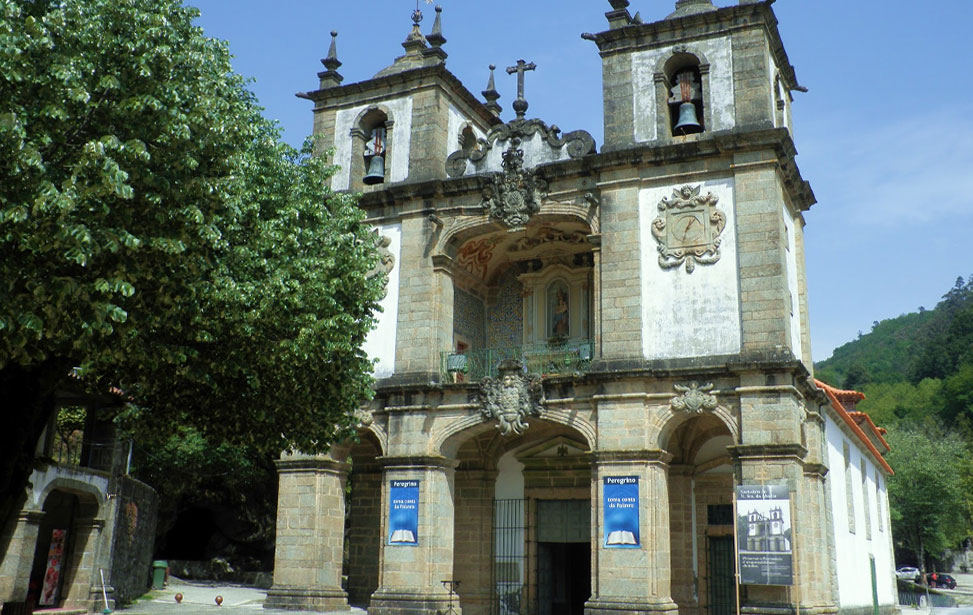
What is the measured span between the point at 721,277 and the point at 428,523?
816 cm

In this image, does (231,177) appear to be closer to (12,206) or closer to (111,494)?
(12,206)

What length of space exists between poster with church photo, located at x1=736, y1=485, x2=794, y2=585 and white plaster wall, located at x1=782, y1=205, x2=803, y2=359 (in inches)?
144

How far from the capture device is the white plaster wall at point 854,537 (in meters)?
21.7

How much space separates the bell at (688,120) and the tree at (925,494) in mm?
34212

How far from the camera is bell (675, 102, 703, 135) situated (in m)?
20.5

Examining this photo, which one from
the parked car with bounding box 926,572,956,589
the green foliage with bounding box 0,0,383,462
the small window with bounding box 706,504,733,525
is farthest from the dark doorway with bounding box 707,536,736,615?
the parked car with bounding box 926,572,956,589

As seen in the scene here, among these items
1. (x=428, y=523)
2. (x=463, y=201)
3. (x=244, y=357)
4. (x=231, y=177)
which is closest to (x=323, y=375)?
(x=244, y=357)

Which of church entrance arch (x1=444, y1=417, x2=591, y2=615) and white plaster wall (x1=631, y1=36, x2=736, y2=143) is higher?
white plaster wall (x1=631, y1=36, x2=736, y2=143)

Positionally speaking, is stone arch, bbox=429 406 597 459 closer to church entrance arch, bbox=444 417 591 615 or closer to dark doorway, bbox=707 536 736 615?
church entrance arch, bbox=444 417 591 615

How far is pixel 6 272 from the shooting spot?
10.2 meters

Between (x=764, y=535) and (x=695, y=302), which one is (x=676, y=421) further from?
(x=764, y=535)

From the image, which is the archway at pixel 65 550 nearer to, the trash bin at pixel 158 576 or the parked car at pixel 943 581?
the trash bin at pixel 158 576

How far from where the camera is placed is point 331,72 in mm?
25531

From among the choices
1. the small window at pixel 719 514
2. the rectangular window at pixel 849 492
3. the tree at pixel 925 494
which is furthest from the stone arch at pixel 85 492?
the tree at pixel 925 494
